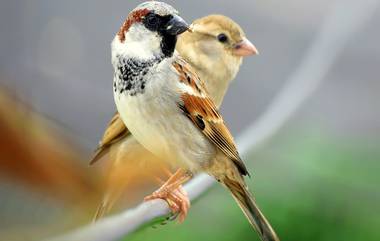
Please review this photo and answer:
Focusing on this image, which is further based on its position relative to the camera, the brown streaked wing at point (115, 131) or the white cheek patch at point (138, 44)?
the brown streaked wing at point (115, 131)

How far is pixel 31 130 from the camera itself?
1.02 ft

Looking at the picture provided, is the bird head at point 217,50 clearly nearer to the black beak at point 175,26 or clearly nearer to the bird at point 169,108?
the bird at point 169,108

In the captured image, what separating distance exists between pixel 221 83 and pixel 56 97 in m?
0.22

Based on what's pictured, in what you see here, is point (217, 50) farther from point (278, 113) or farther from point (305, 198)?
point (305, 198)

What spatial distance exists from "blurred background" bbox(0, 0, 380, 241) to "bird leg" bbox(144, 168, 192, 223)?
0.05ft

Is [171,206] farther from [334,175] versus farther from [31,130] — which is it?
[334,175]

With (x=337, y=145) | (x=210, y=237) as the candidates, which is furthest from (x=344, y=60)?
(x=210, y=237)

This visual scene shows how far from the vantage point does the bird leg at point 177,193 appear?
592 mm

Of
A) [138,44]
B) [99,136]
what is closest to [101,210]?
[138,44]

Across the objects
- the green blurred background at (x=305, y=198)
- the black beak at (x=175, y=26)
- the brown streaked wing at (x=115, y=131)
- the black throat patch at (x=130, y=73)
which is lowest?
the green blurred background at (x=305, y=198)

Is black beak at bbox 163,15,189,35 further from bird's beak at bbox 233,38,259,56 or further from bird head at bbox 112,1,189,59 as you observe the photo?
bird's beak at bbox 233,38,259,56

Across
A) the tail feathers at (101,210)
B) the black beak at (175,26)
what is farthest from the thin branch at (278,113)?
the black beak at (175,26)

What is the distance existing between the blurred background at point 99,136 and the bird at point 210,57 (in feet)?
0.06

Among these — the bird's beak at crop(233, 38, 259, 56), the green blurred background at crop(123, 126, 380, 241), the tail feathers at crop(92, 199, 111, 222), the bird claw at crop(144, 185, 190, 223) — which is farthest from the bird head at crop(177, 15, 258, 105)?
the green blurred background at crop(123, 126, 380, 241)
